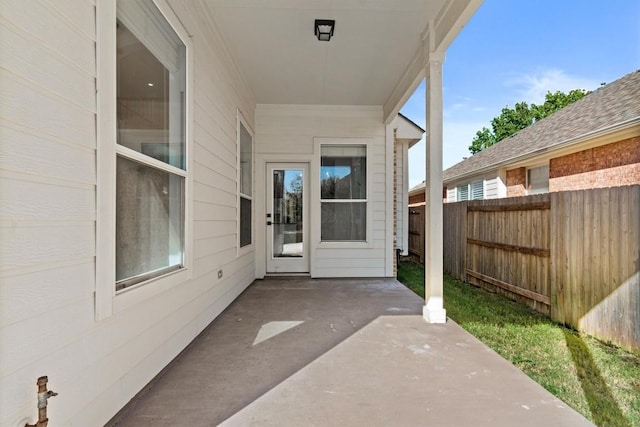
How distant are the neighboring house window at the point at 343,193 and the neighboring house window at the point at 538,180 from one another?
4277mm

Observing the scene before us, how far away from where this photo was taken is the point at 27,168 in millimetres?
1189

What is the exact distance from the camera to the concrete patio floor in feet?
5.62

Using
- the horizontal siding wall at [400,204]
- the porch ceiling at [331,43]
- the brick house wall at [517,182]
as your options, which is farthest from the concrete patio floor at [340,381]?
the brick house wall at [517,182]

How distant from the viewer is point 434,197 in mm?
3318

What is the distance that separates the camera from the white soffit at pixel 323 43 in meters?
3.05

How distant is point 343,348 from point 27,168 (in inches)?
91.0

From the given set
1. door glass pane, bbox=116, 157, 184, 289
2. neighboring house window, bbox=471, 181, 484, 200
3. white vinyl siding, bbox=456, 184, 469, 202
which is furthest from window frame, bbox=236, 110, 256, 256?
white vinyl siding, bbox=456, 184, 469, 202

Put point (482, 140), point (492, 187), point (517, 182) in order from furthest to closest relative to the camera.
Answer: point (482, 140) < point (492, 187) < point (517, 182)

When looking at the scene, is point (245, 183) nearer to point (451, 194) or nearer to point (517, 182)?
point (517, 182)

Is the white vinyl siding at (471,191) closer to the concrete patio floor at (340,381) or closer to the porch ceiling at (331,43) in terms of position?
the porch ceiling at (331,43)

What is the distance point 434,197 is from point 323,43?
2.12 m

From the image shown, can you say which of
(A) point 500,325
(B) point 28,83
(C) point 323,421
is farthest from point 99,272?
(A) point 500,325

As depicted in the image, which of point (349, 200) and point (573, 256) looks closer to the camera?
point (573, 256)

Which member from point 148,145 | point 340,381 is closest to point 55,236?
point 148,145
